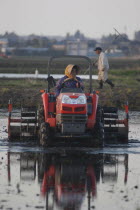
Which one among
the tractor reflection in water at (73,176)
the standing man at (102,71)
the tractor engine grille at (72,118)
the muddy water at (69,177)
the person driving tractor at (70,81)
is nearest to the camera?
the muddy water at (69,177)

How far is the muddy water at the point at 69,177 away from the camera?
12.8 meters

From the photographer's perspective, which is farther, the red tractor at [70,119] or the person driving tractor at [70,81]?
the person driving tractor at [70,81]

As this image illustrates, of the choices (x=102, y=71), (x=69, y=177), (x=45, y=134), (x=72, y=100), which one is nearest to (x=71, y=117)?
(x=72, y=100)

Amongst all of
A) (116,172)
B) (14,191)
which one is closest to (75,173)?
(116,172)

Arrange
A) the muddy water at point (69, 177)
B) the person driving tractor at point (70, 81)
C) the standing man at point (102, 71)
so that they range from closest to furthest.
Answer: the muddy water at point (69, 177)
the person driving tractor at point (70, 81)
the standing man at point (102, 71)

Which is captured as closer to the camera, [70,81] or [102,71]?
[70,81]

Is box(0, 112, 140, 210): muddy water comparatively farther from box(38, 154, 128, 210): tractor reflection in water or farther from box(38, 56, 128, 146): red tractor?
box(38, 56, 128, 146): red tractor

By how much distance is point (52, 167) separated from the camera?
52.7 feet

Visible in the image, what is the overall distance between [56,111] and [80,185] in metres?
4.85

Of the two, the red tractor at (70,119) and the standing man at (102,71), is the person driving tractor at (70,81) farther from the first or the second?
the standing man at (102,71)

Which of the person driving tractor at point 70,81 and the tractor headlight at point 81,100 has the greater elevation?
the person driving tractor at point 70,81

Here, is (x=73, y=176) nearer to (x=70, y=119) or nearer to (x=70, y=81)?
(x=70, y=119)

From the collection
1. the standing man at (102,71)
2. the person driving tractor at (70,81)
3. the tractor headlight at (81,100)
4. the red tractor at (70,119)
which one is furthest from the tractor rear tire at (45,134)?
the standing man at (102,71)

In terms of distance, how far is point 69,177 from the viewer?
15.0 m
